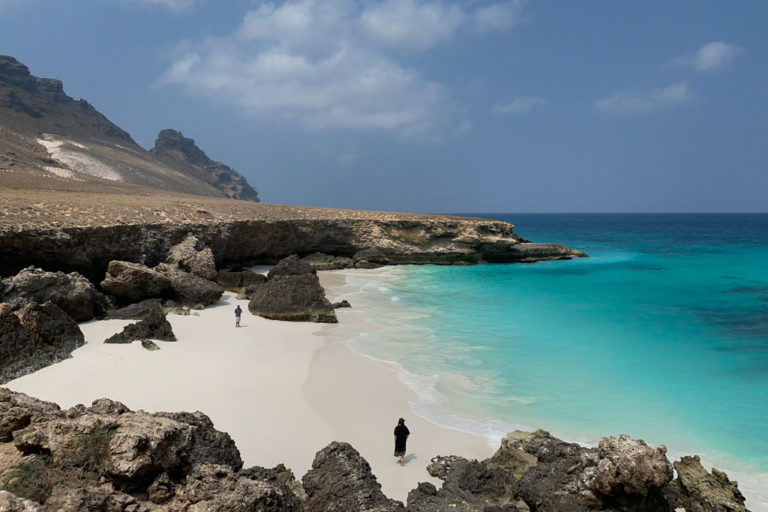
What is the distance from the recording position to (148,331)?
1336cm

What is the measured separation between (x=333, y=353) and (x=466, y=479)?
7.42 m

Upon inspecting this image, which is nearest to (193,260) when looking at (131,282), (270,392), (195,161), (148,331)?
(131,282)

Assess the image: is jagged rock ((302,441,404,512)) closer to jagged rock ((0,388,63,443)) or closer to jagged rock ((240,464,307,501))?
jagged rock ((240,464,307,501))

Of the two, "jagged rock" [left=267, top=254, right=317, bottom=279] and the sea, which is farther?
"jagged rock" [left=267, top=254, right=317, bottom=279]

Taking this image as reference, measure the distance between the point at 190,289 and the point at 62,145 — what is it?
2228 inches

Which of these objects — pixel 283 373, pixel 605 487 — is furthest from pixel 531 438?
pixel 283 373

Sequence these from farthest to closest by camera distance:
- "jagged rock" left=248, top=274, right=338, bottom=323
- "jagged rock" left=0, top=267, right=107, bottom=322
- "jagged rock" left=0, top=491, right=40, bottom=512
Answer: "jagged rock" left=248, top=274, right=338, bottom=323
"jagged rock" left=0, top=267, right=107, bottom=322
"jagged rock" left=0, top=491, right=40, bottom=512

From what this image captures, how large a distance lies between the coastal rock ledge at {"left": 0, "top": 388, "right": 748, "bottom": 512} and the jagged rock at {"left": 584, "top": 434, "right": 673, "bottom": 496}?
1cm

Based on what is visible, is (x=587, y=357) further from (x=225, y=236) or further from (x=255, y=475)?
(x=225, y=236)

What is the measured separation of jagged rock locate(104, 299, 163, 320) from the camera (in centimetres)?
1570

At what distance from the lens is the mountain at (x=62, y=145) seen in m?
44.7

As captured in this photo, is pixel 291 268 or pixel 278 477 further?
pixel 291 268

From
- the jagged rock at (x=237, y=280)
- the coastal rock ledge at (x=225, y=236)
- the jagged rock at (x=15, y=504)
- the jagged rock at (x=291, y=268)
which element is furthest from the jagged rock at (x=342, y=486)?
the jagged rock at (x=291, y=268)

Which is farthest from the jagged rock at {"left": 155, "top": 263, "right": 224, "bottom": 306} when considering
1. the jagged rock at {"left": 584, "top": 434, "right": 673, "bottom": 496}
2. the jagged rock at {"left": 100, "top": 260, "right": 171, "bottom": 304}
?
the jagged rock at {"left": 584, "top": 434, "right": 673, "bottom": 496}
